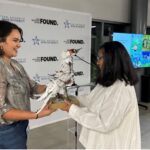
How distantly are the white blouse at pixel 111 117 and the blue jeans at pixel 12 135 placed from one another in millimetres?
363

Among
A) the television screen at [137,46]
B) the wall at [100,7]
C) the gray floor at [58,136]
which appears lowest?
the gray floor at [58,136]

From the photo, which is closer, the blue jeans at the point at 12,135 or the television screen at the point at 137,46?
the blue jeans at the point at 12,135

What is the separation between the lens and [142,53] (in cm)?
571

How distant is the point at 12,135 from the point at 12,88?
1.03ft

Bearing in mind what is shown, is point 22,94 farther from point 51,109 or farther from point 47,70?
point 47,70

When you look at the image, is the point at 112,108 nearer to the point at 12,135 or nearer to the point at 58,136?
the point at 12,135

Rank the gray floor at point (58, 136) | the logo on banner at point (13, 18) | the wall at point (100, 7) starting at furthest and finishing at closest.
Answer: the wall at point (100, 7) → the logo on banner at point (13, 18) → the gray floor at point (58, 136)

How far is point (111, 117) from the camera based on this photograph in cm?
139

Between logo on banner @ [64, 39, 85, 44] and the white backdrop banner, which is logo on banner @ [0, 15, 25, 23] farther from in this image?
logo on banner @ [64, 39, 85, 44]

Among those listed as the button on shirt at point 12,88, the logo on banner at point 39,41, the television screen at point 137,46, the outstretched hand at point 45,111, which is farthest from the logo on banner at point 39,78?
the outstretched hand at point 45,111

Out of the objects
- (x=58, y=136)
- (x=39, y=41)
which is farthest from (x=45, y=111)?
(x=39, y=41)

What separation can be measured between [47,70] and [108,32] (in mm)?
2205

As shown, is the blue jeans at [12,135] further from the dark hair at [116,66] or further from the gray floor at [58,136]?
the gray floor at [58,136]

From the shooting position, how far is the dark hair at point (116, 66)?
4.92 ft
